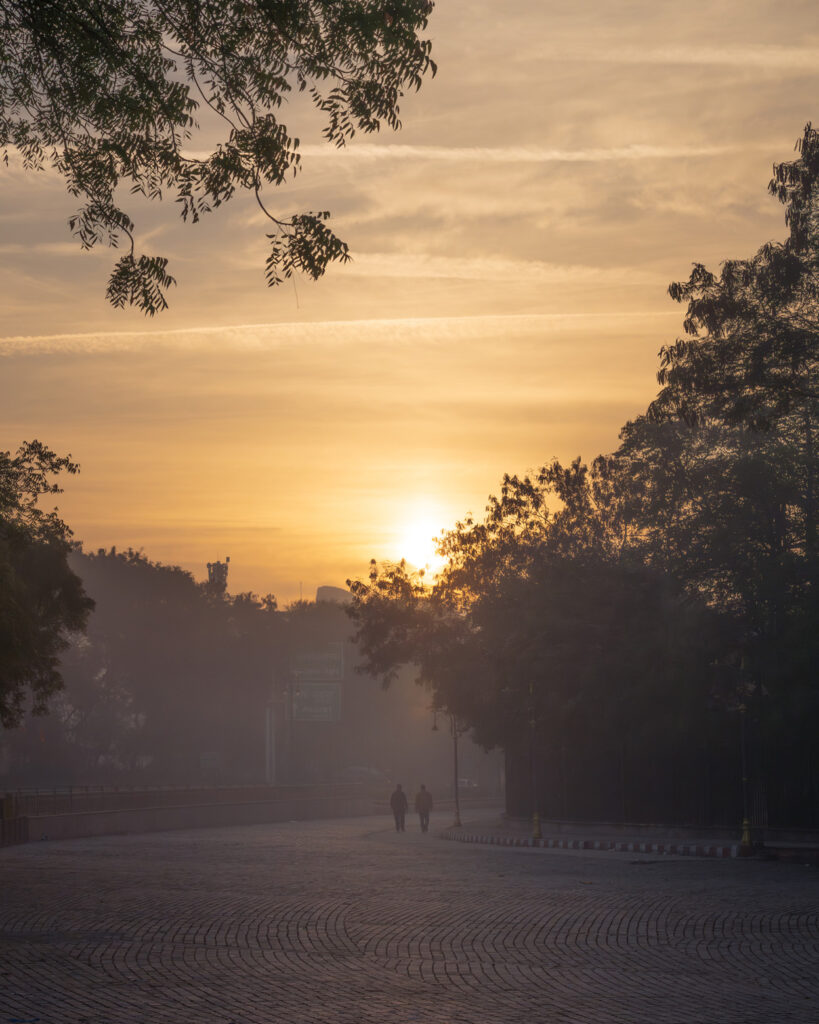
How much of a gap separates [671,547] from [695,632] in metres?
6.81

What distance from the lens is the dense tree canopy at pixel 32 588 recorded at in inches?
933

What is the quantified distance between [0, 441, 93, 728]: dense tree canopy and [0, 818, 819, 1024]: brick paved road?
4.29m

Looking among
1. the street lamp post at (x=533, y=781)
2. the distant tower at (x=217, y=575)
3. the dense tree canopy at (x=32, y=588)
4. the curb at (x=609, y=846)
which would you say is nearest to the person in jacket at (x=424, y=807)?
the curb at (x=609, y=846)

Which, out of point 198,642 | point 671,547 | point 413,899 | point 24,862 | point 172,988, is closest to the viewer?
point 172,988

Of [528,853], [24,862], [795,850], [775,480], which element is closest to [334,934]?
[24,862]

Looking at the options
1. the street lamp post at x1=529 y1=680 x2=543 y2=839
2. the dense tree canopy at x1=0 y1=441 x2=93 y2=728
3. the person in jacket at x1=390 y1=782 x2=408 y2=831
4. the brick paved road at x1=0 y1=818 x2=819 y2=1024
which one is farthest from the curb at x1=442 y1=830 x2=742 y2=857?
the dense tree canopy at x1=0 y1=441 x2=93 y2=728

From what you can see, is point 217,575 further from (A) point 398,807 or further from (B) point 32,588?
(B) point 32,588

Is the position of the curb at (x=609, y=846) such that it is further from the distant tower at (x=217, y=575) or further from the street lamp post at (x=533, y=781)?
the distant tower at (x=217, y=575)

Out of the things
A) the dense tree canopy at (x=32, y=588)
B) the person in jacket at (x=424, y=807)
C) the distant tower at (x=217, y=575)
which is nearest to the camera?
the dense tree canopy at (x=32, y=588)

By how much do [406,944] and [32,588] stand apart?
Result: 18334mm

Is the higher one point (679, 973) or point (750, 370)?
point (750, 370)

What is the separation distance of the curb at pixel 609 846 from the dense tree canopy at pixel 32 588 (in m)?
13.3

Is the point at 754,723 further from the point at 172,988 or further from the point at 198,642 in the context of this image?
the point at 198,642

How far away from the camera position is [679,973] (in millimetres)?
10656
